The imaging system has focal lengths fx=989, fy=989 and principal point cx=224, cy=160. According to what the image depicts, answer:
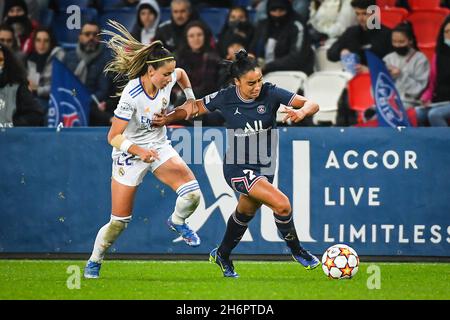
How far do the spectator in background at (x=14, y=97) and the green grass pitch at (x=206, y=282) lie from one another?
2.20 metres

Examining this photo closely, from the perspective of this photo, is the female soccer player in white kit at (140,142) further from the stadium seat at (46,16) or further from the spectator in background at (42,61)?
the stadium seat at (46,16)

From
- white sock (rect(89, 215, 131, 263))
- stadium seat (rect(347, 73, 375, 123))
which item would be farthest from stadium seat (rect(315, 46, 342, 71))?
white sock (rect(89, 215, 131, 263))

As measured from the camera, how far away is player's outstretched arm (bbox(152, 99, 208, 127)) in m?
9.23

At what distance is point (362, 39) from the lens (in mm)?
13742

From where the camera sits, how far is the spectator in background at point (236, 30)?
13586 mm

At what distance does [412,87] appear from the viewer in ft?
43.5

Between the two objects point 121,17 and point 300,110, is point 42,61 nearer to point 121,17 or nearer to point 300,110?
point 121,17

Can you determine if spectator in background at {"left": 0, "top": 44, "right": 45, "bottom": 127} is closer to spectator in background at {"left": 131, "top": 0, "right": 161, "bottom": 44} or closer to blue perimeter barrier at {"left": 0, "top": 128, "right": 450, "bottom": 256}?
blue perimeter barrier at {"left": 0, "top": 128, "right": 450, "bottom": 256}

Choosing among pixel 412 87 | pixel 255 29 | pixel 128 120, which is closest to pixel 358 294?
pixel 128 120

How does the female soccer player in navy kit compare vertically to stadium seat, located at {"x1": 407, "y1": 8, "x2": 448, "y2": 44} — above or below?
below

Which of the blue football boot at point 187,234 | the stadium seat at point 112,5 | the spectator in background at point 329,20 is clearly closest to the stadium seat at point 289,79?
the spectator in background at point 329,20

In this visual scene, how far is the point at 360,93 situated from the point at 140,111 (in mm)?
5140

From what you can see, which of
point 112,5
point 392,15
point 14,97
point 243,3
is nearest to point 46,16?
point 112,5

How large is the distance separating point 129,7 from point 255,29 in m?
2.35
